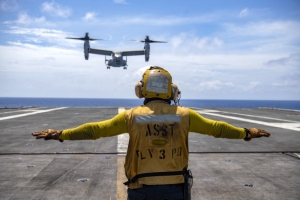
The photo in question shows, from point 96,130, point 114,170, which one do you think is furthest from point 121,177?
point 96,130

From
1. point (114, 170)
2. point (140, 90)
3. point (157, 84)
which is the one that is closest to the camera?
point (157, 84)

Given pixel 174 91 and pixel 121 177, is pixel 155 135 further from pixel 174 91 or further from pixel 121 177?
pixel 121 177

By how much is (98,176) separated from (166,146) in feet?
14.1

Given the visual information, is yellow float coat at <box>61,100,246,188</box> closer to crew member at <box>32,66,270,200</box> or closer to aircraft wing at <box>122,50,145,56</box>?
crew member at <box>32,66,270,200</box>

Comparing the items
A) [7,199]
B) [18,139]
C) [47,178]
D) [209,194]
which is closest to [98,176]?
[47,178]

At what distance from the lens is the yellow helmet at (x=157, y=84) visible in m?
3.16

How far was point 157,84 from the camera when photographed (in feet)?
10.4

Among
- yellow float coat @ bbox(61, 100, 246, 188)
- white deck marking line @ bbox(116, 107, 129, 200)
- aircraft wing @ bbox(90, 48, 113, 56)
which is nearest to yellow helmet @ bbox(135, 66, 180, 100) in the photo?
yellow float coat @ bbox(61, 100, 246, 188)

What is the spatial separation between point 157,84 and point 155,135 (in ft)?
1.86

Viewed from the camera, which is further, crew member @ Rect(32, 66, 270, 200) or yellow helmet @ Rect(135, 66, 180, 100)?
yellow helmet @ Rect(135, 66, 180, 100)

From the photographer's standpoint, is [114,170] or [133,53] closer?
Answer: [114,170]

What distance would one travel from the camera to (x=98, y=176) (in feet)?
22.5

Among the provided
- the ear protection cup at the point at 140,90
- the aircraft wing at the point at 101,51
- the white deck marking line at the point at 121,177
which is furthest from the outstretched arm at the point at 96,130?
the aircraft wing at the point at 101,51

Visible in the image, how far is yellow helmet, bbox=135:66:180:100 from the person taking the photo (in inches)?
124
